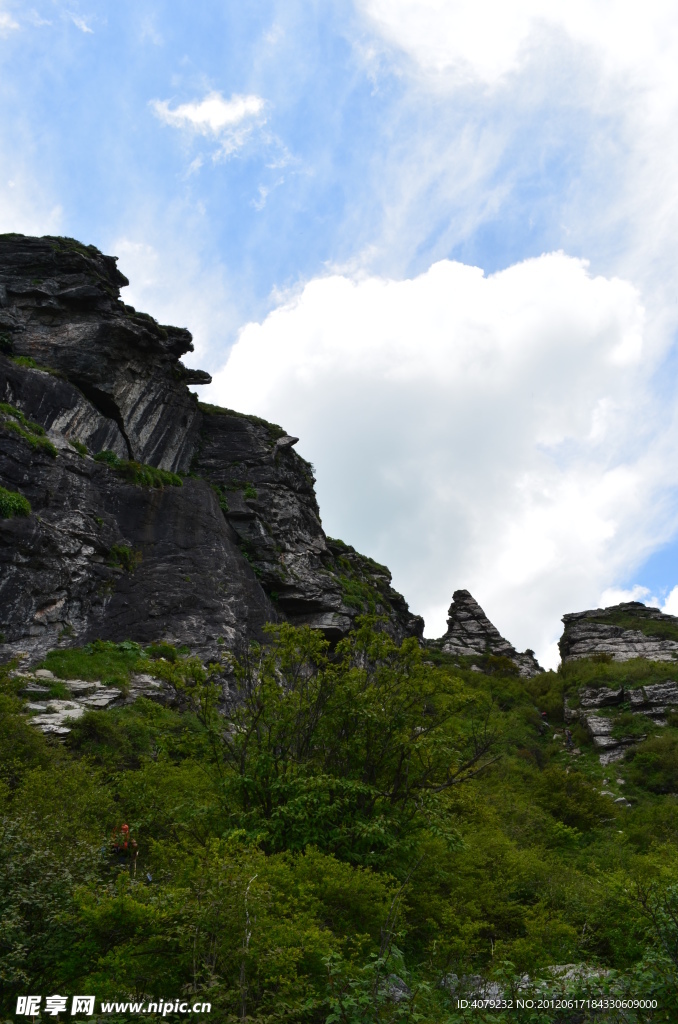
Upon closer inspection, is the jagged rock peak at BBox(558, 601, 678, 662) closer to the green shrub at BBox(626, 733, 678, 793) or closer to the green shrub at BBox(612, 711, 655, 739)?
the green shrub at BBox(612, 711, 655, 739)

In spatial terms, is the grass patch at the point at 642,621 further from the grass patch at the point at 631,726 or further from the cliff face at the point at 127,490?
the cliff face at the point at 127,490

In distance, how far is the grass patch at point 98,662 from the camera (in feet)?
74.1

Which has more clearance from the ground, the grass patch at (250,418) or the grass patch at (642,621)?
the grass patch at (250,418)

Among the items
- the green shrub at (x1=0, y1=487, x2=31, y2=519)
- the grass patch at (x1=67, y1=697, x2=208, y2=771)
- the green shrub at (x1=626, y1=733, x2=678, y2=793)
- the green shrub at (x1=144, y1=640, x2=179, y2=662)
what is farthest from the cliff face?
the green shrub at (x1=626, y1=733, x2=678, y2=793)

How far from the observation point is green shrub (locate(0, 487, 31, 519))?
24922 millimetres

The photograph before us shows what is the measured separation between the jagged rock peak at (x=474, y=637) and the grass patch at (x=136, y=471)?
45.4 meters

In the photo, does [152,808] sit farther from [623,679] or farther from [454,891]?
[623,679]

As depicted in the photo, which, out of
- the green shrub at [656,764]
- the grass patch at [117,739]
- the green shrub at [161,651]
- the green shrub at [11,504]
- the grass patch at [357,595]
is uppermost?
the grass patch at [357,595]

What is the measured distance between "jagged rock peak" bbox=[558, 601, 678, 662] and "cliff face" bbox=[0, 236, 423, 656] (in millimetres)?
26214

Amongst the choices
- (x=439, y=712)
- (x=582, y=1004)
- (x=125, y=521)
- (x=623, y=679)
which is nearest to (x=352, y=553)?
(x=623, y=679)

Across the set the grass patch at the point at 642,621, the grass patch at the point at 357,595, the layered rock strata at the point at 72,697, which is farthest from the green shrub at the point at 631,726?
the layered rock strata at the point at 72,697

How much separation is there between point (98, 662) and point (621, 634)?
53270 mm

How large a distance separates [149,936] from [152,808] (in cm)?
610

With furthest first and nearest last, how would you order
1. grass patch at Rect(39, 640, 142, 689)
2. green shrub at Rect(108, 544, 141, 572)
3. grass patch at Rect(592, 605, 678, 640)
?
grass patch at Rect(592, 605, 678, 640) → green shrub at Rect(108, 544, 141, 572) → grass patch at Rect(39, 640, 142, 689)
